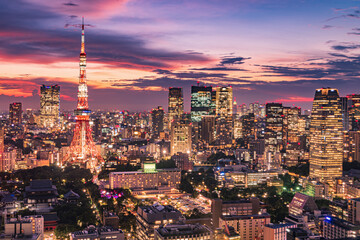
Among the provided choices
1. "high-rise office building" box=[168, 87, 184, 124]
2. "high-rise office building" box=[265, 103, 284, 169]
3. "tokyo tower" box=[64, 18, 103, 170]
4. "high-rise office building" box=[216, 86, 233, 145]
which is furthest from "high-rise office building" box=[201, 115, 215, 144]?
"tokyo tower" box=[64, 18, 103, 170]

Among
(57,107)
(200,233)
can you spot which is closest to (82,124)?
(200,233)

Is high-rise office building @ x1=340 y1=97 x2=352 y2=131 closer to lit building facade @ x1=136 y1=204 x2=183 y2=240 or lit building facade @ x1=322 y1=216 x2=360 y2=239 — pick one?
lit building facade @ x1=322 y1=216 x2=360 y2=239

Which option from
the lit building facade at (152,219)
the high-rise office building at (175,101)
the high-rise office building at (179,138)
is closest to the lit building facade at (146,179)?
the lit building facade at (152,219)

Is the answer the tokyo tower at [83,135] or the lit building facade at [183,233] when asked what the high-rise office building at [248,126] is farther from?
the lit building facade at [183,233]

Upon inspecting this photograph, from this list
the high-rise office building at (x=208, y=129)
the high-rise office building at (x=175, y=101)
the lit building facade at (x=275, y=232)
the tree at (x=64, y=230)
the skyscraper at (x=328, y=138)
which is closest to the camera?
the lit building facade at (x=275, y=232)

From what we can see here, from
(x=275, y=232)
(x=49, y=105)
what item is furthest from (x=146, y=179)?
(x=49, y=105)

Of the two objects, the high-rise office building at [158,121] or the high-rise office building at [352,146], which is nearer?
the high-rise office building at [352,146]
